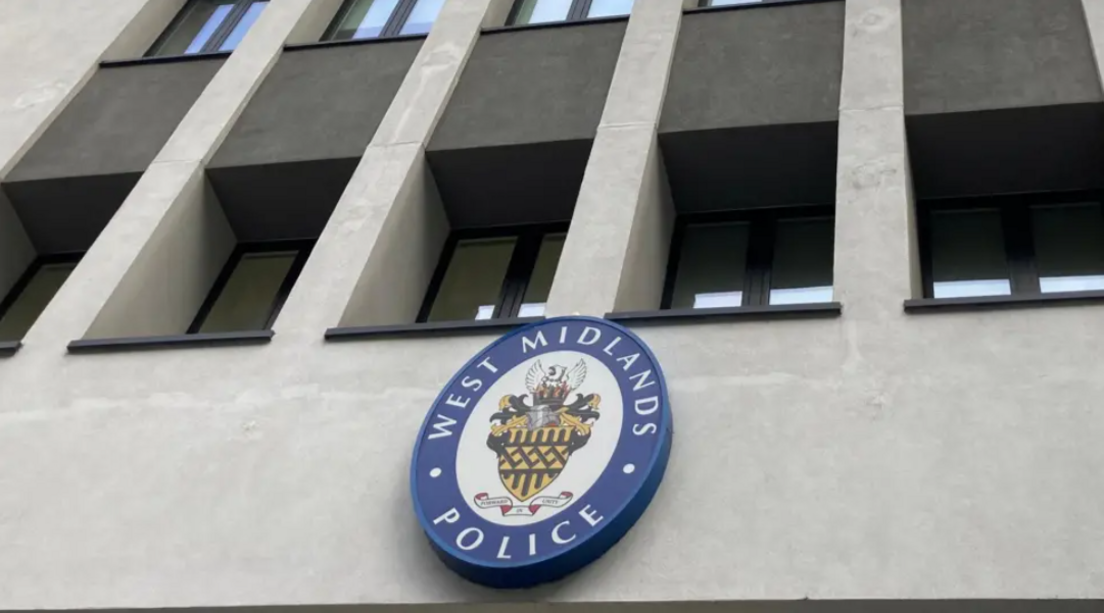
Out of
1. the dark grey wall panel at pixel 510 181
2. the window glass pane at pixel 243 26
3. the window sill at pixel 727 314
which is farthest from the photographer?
the window glass pane at pixel 243 26

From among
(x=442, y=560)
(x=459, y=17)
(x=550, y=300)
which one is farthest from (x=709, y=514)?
(x=459, y=17)

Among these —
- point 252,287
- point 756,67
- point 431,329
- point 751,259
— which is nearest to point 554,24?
point 756,67

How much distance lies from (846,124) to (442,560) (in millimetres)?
5406

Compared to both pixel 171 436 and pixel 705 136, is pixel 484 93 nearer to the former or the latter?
pixel 705 136

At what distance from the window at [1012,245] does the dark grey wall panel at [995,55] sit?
108 cm

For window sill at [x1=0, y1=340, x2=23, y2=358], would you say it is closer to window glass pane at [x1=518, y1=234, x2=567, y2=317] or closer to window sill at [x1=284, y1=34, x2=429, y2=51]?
window glass pane at [x1=518, y1=234, x2=567, y2=317]

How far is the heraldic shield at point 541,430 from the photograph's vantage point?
346 inches

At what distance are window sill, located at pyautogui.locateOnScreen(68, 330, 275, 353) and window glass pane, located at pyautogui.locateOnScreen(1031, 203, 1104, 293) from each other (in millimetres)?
6813

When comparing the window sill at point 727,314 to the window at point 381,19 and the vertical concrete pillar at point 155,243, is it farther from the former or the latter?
the window at point 381,19

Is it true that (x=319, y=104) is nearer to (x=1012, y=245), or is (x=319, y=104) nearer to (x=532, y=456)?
(x=532, y=456)

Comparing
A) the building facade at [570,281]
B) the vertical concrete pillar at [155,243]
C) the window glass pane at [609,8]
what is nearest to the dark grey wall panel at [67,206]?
the building facade at [570,281]

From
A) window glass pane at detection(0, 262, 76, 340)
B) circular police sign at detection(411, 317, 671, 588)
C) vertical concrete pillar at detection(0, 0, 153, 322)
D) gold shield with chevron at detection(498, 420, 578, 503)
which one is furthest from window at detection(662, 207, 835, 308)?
vertical concrete pillar at detection(0, 0, 153, 322)

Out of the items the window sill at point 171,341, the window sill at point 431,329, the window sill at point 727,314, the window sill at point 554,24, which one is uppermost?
the window sill at point 554,24

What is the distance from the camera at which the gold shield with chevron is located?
8766mm
